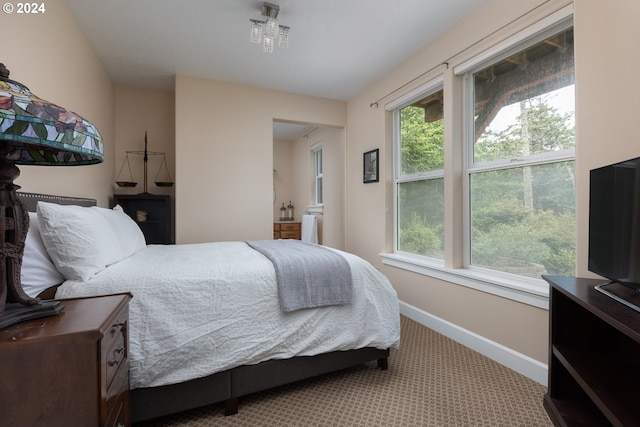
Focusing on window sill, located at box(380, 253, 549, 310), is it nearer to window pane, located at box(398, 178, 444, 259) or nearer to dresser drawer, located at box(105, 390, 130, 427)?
window pane, located at box(398, 178, 444, 259)

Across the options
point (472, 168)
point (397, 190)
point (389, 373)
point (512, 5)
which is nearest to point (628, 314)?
point (389, 373)

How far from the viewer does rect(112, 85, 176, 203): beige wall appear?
363 cm

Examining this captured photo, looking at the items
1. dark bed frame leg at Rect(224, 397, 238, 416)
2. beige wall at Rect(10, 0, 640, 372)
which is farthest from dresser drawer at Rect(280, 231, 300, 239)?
dark bed frame leg at Rect(224, 397, 238, 416)

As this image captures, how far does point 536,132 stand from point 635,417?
1.68m

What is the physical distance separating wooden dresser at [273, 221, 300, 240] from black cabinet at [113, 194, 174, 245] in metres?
2.23

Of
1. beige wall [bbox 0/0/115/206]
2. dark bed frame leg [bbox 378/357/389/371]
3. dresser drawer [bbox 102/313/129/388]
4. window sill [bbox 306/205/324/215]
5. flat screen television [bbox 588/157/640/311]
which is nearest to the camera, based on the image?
dresser drawer [bbox 102/313/129/388]

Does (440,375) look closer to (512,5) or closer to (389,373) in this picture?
(389,373)

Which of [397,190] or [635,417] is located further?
[397,190]

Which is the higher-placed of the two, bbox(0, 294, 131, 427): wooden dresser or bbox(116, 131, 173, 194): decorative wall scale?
bbox(116, 131, 173, 194): decorative wall scale

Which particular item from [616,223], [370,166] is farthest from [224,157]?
[616,223]

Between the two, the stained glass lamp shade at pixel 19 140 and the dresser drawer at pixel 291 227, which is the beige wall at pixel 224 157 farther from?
the stained glass lamp shade at pixel 19 140

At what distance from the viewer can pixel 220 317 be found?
1.51 m

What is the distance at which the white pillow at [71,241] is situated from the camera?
1327mm

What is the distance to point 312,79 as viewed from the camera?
3445mm
